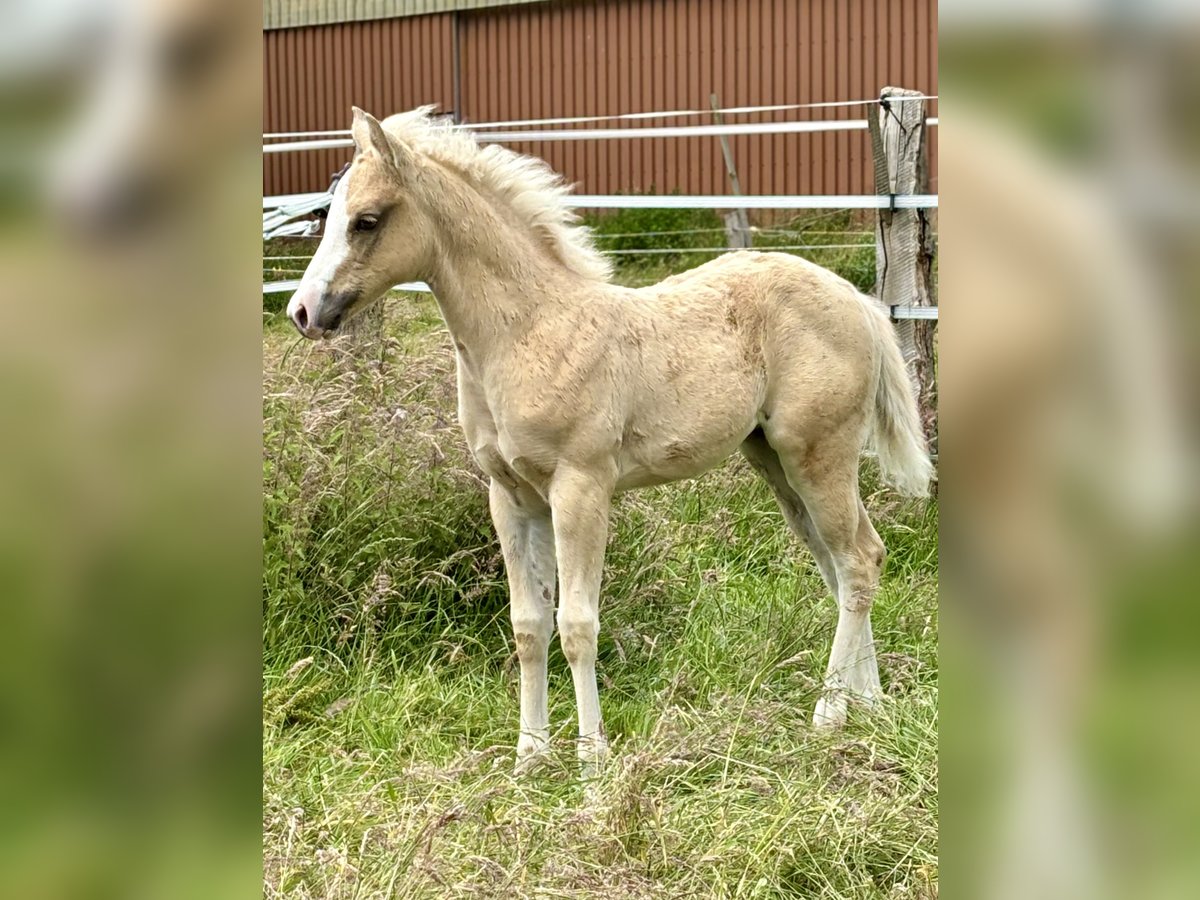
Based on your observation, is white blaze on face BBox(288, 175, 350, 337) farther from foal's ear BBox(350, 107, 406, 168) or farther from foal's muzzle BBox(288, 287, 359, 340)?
foal's ear BBox(350, 107, 406, 168)

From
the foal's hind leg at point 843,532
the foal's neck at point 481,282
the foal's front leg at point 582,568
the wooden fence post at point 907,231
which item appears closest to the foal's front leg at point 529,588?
the foal's front leg at point 582,568

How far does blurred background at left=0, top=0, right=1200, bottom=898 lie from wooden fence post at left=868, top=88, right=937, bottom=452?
600 cm

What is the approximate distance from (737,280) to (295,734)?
6.83ft

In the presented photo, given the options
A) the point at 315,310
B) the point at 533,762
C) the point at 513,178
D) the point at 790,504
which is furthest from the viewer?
the point at 790,504

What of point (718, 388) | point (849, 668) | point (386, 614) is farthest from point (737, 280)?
point (386, 614)

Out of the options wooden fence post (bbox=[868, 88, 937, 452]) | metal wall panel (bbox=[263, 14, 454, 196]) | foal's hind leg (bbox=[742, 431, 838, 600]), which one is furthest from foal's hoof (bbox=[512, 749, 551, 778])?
metal wall panel (bbox=[263, 14, 454, 196])

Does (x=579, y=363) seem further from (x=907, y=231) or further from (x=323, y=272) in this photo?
(x=907, y=231)

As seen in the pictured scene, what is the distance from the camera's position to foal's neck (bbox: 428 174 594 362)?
13.0ft

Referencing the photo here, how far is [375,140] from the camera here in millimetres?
3729

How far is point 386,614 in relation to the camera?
4.90m

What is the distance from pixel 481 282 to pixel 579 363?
380 mm

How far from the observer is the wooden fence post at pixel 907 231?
21.5 feet
